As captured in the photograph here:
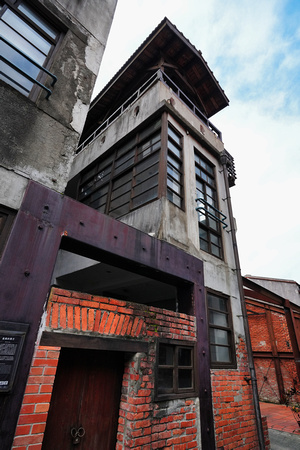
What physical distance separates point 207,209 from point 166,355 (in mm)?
4039

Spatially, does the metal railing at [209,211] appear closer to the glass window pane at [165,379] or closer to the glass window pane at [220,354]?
the glass window pane at [220,354]

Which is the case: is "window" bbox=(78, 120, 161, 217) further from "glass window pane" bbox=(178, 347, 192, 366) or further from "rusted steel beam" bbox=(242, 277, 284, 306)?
"rusted steel beam" bbox=(242, 277, 284, 306)

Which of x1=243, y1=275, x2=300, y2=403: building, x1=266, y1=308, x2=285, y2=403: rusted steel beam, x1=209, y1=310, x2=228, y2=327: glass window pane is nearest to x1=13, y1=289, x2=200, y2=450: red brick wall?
x1=209, y1=310, x2=228, y2=327: glass window pane

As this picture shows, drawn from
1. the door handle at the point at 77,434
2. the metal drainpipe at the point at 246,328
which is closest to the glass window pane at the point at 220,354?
the metal drainpipe at the point at 246,328

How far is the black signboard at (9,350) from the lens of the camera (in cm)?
220

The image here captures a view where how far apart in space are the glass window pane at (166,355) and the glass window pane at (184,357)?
178 millimetres

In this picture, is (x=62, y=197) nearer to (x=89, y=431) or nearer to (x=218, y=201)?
(x=89, y=431)

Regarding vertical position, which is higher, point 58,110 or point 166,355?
point 58,110

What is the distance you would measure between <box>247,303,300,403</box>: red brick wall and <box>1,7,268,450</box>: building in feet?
22.2

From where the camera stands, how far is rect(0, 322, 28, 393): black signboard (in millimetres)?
2201

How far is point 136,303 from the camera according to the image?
3.55 meters

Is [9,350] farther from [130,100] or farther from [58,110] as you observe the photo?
[130,100]

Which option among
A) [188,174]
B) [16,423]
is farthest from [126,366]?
[188,174]

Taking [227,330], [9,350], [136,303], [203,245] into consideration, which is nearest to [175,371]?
[136,303]
